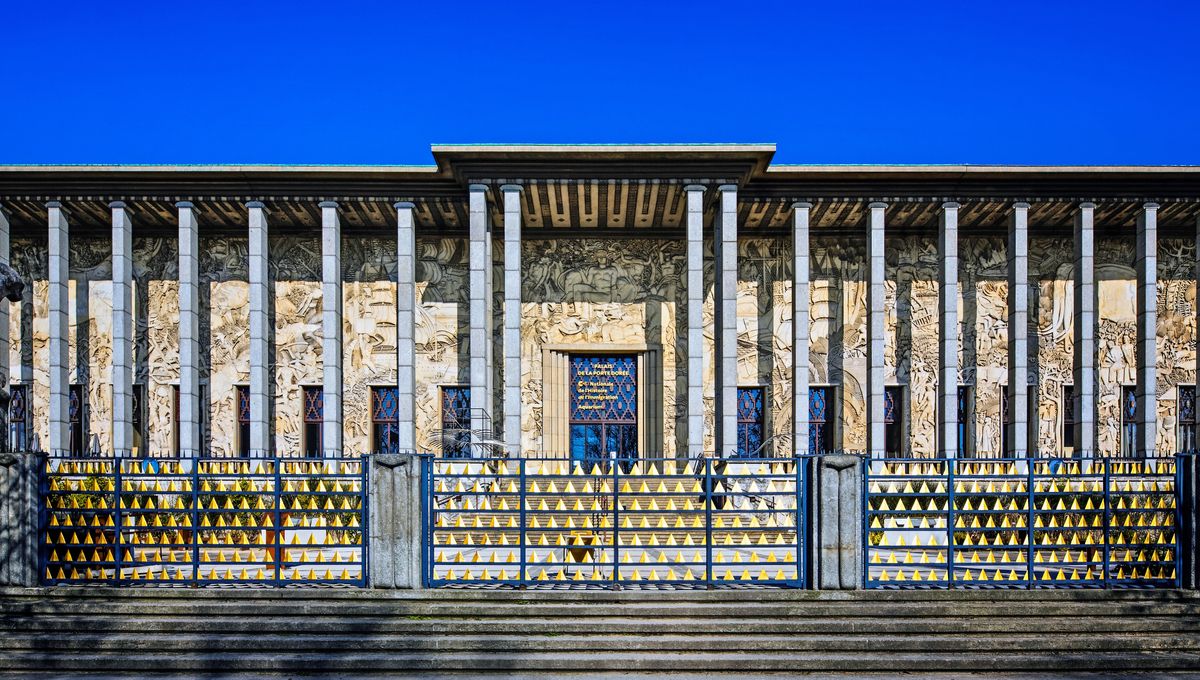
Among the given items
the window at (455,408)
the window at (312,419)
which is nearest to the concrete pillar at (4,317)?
the window at (312,419)

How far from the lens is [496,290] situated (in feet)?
67.9

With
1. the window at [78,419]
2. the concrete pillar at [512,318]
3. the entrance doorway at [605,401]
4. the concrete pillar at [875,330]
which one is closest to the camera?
the concrete pillar at [512,318]

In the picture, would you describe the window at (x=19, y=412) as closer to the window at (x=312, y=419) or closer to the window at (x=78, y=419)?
the window at (x=78, y=419)

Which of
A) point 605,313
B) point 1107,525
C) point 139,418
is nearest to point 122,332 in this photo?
point 139,418

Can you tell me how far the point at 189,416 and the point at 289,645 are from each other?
39.7 feet

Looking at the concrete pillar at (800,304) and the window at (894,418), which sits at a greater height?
the concrete pillar at (800,304)

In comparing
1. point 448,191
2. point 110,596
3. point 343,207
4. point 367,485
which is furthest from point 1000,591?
point 343,207

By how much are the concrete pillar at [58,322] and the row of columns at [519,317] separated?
1.0 inches

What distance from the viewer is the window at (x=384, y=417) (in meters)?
20.7

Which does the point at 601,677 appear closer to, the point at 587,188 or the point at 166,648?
the point at 166,648

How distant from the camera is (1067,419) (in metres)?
20.5

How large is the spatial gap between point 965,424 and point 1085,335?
3246mm

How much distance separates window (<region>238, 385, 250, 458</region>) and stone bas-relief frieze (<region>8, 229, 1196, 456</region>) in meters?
0.26

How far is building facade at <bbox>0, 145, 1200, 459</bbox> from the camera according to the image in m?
18.9
